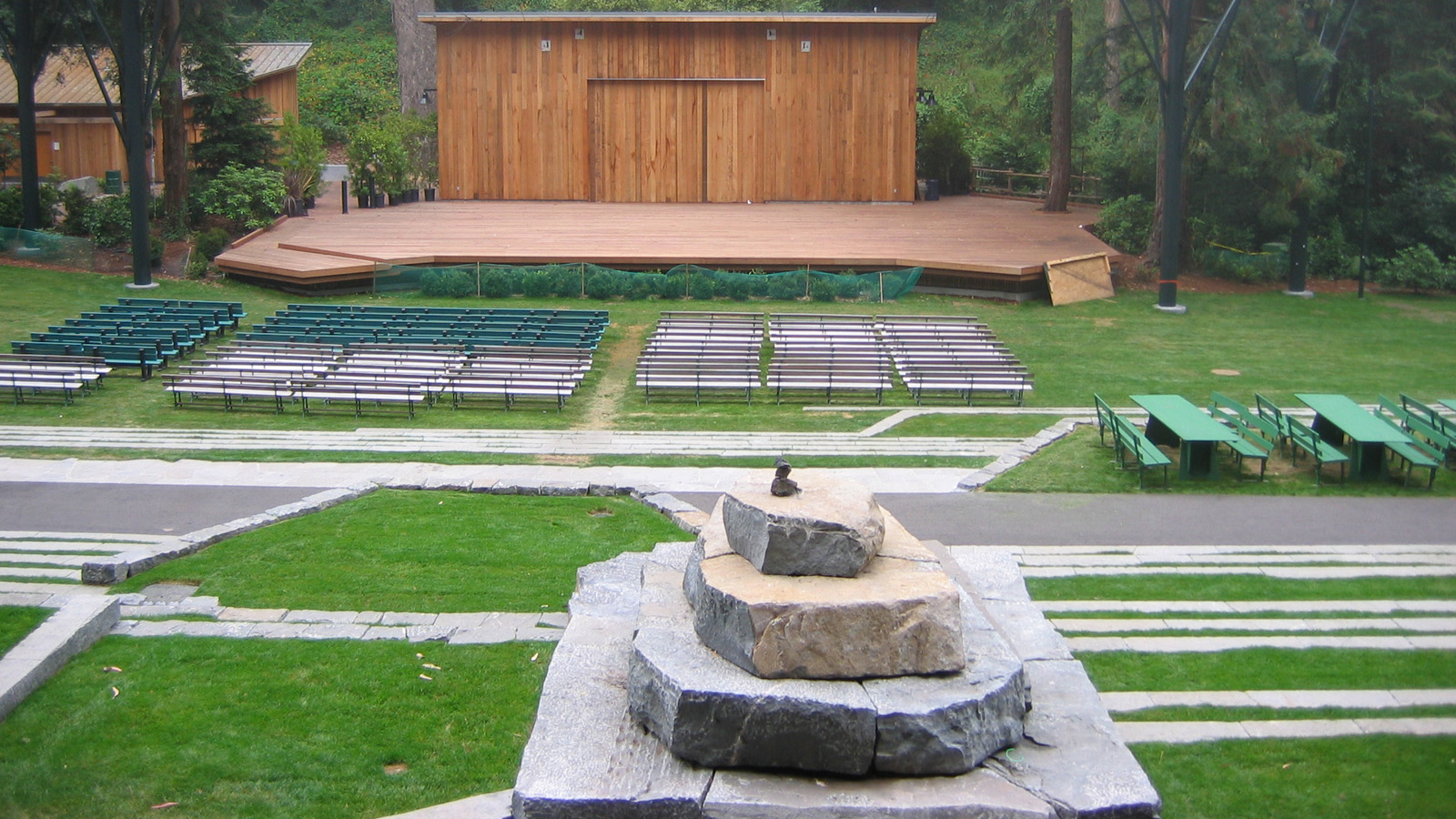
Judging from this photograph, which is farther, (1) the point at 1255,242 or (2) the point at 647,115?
(2) the point at 647,115

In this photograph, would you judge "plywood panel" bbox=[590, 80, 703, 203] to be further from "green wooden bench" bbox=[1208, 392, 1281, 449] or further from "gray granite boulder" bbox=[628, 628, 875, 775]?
"gray granite boulder" bbox=[628, 628, 875, 775]

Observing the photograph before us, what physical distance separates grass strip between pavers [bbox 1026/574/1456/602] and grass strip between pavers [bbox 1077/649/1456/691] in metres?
1.50

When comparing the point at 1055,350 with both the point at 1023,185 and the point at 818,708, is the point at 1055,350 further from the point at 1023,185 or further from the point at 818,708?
the point at 1023,185

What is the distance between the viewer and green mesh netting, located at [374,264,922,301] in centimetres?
2830

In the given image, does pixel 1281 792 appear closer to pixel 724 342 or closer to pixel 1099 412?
pixel 1099 412

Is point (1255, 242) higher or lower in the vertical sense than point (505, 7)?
lower

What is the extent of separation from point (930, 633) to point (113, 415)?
1531 cm

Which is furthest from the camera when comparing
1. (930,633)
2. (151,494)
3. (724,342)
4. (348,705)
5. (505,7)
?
(505,7)

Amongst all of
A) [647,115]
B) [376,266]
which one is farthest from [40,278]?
[647,115]

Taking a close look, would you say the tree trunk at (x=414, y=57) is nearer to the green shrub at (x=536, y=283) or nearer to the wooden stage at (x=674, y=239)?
the wooden stage at (x=674, y=239)

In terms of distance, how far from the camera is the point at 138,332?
902 inches

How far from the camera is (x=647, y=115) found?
37.5m

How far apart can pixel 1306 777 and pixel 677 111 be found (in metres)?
31.9

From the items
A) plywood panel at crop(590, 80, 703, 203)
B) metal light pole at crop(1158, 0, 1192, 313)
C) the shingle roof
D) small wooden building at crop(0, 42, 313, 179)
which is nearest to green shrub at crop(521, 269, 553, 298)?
plywood panel at crop(590, 80, 703, 203)
